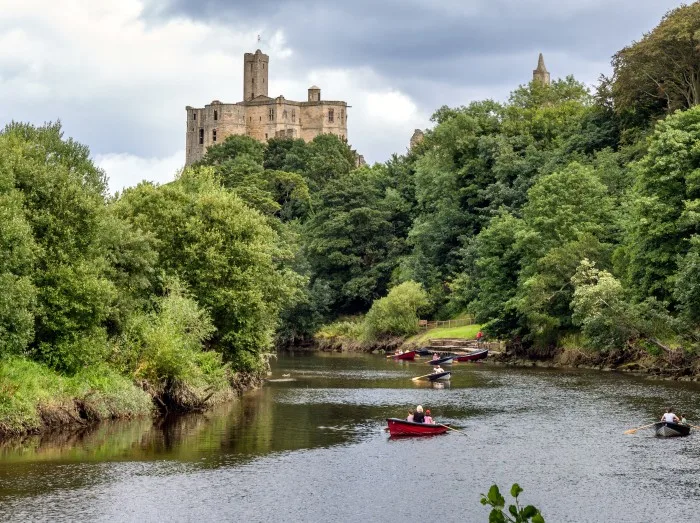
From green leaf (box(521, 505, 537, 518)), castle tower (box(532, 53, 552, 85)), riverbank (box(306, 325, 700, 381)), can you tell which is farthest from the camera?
castle tower (box(532, 53, 552, 85))

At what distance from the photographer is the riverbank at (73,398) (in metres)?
38.0

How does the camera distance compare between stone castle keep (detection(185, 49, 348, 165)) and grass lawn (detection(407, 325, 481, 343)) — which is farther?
stone castle keep (detection(185, 49, 348, 165))

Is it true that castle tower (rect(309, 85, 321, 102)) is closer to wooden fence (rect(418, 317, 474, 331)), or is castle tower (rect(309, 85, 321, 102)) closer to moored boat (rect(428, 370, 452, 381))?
wooden fence (rect(418, 317, 474, 331))

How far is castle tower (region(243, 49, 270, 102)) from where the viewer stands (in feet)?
Answer: 652

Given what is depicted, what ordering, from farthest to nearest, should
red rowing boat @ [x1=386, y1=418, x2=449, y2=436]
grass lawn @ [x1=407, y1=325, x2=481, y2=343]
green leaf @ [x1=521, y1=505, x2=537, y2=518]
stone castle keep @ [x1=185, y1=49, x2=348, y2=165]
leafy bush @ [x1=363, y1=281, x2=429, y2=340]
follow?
1. stone castle keep @ [x1=185, y1=49, x2=348, y2=165]
2. leafy bush @ [x1=363, y1=281, x2=429, y2=340]
3. grass lawn @ [x1=407, y1=325, x2=481, y2=343]
4. red rowing boat @ [x1=386, y1=418, x2=449, y2=436]
5. green leaf @ [x1=521, y1=505, x2=537, y2=518]

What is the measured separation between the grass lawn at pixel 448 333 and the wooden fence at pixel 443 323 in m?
1.14

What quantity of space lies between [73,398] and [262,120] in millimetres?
152144

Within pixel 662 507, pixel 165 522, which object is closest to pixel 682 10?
pixel 662 507

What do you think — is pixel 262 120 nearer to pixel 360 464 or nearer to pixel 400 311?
pixel 400 311

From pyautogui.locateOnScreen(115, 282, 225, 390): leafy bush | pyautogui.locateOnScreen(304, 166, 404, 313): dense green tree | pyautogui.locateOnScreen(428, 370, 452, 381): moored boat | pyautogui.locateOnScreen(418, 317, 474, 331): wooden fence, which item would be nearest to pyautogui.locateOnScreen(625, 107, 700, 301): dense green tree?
pyautogui.locateOnScreen(428, 370, 452, 381): moored boat

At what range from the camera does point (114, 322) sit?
159 ft

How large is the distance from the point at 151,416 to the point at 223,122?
477ft

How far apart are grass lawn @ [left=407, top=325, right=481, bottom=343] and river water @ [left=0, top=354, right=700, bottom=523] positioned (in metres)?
42.2

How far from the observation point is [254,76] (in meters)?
199
